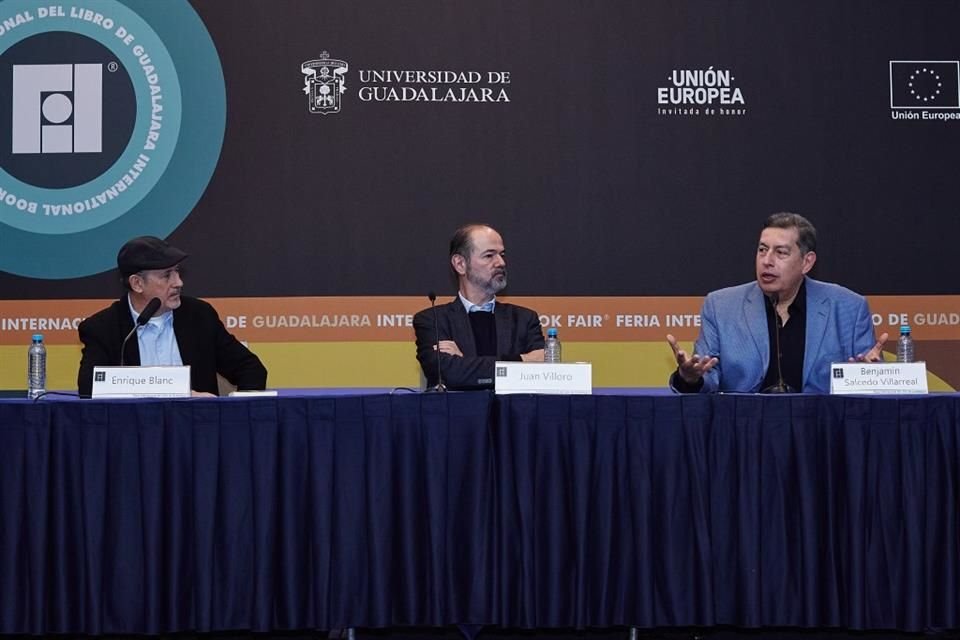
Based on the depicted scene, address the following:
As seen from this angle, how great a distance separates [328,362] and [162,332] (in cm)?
122

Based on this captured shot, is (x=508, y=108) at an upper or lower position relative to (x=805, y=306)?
upper

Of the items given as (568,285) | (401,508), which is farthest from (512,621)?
(568,285)

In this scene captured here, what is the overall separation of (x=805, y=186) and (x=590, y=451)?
2865mm

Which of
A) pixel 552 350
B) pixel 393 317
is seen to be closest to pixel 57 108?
pixel 393 317

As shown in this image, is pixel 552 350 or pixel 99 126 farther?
pixel 99 126

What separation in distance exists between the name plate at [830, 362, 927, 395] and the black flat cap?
240cm

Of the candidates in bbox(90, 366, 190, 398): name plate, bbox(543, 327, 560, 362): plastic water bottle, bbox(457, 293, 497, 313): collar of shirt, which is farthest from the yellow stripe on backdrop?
bbox(90, 366, 190, 398): name plate

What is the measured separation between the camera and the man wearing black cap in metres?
3.98

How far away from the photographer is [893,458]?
9.82ft

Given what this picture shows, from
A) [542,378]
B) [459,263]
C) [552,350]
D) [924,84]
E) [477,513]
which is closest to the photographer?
[477,513]

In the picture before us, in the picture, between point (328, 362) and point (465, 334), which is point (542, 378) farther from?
point (328, 362)

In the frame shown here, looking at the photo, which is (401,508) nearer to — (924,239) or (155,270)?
(155,270)

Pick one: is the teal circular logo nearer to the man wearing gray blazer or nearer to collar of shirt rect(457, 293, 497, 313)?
collar of shirt rect(457, 293, 497, 313)

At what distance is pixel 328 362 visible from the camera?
5.27 metres
